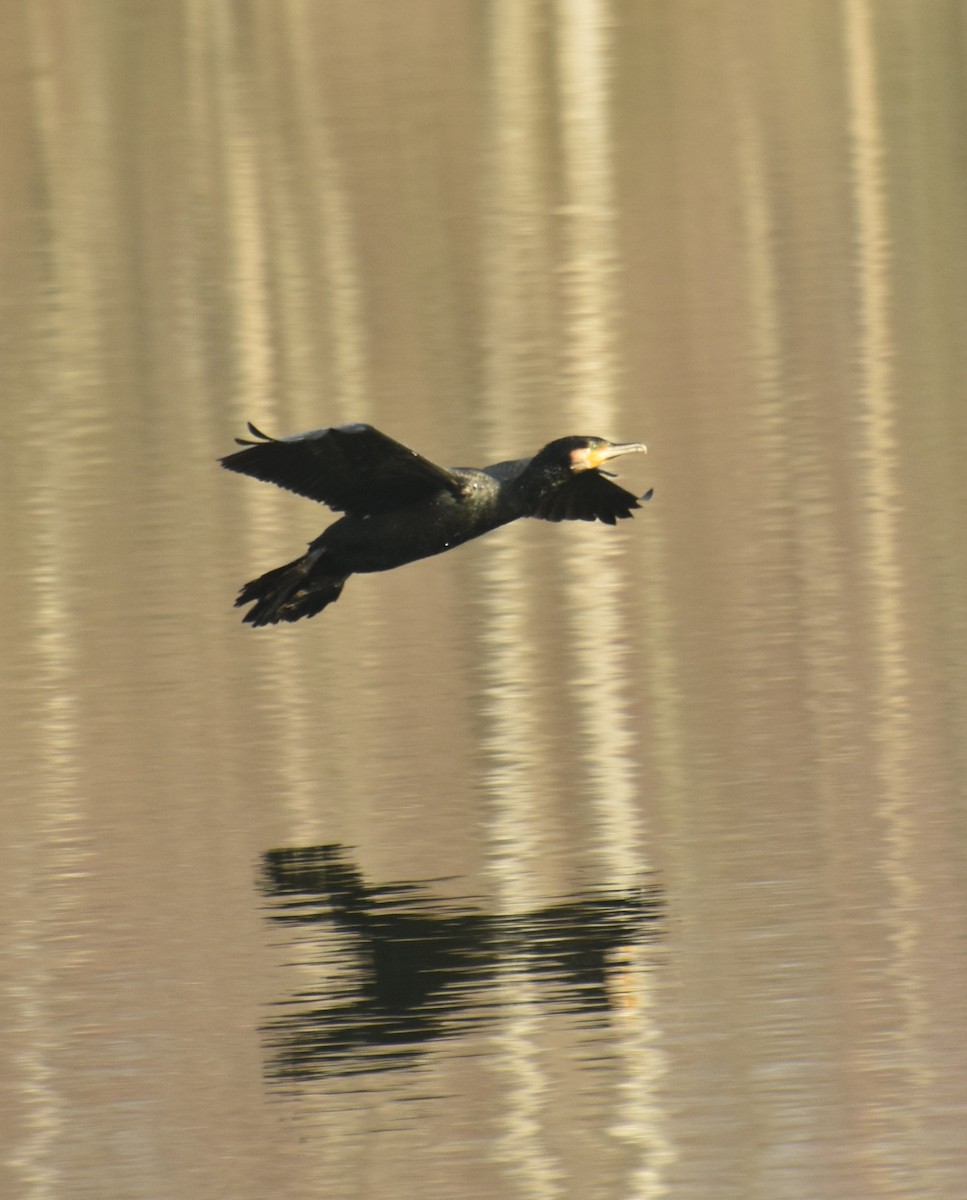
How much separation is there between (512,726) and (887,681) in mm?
1496

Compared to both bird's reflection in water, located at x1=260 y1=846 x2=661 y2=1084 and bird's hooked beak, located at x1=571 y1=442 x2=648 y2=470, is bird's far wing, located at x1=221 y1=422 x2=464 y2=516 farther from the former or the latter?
bird's reflection in water, located at x1=260 y1=846 x2=661 y2=1084

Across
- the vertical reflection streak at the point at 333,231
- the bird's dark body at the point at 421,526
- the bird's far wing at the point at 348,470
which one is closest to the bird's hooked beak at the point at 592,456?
the bird's dark body at the point at 421,526

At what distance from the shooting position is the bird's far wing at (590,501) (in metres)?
9.97

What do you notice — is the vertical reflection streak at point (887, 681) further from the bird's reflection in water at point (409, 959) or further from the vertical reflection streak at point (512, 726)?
the vertical reflection streak at point (512, 726)

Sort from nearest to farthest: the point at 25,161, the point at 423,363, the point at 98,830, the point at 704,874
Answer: the point at 704,874, the point at 98,830, the point at 423,363, the point at 25,161

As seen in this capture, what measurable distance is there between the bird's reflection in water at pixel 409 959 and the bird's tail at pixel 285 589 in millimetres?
931

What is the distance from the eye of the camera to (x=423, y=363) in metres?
17.1

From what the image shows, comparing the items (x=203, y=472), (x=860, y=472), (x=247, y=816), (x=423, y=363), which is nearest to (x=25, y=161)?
(x=423, y=363)

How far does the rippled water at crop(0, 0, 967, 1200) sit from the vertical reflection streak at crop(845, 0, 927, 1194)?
2cm

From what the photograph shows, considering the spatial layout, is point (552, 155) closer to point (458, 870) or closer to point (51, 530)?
point (51, 530)

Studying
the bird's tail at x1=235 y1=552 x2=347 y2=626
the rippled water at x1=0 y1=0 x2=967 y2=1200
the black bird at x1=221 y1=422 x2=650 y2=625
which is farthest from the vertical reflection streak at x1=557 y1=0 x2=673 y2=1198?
the bird's tail at x1=235 y1=552 x2=347 y2=626

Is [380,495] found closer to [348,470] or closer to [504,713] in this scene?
[348,470]

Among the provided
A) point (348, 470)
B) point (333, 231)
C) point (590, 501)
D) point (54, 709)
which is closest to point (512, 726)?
point (590, 501)

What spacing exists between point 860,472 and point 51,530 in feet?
13.7
